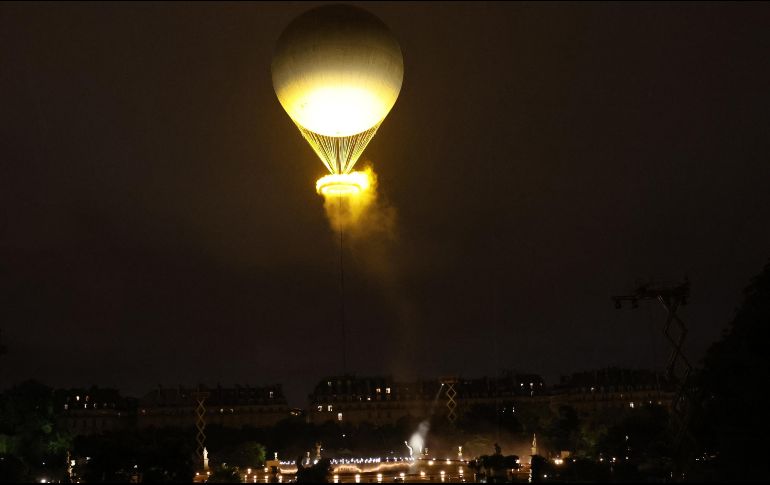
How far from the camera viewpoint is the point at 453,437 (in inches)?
2667

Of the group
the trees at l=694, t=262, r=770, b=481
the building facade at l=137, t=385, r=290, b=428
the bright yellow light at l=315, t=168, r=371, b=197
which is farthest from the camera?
the building facade at l=137, t=385, r=290, b=428

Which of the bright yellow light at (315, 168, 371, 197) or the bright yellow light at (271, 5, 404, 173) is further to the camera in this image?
the bright yellow light at (315, 168, 371, 197)

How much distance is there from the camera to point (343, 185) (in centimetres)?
2984

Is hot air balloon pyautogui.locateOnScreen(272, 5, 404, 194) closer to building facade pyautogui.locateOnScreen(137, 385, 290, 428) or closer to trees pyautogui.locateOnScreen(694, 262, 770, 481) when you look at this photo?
trees pyautogui.locateOnScreen(694, 262, 770, 481)

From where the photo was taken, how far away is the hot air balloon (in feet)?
83.6

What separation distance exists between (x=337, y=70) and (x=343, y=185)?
5318 mm

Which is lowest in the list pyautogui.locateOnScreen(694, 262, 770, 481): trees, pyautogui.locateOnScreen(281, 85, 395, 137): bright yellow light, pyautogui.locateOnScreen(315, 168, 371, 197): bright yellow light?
pyautogui.locateOnScreen(694, 262, 770, 481): trees

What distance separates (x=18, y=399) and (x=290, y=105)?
27523 mm

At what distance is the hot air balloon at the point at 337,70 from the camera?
2548 centimetres

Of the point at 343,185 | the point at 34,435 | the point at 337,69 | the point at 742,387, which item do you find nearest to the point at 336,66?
the point at 337,69

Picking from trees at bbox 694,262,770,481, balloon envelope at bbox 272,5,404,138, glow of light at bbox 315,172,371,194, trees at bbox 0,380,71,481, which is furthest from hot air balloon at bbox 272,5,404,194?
trees at bbox 0,380,71,481

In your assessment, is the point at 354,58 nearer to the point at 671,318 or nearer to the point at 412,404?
the point at 671,318

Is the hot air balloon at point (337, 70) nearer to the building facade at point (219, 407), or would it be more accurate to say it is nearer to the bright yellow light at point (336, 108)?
the bright yellow light at point (336, 108)

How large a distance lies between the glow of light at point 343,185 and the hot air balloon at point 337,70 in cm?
167
